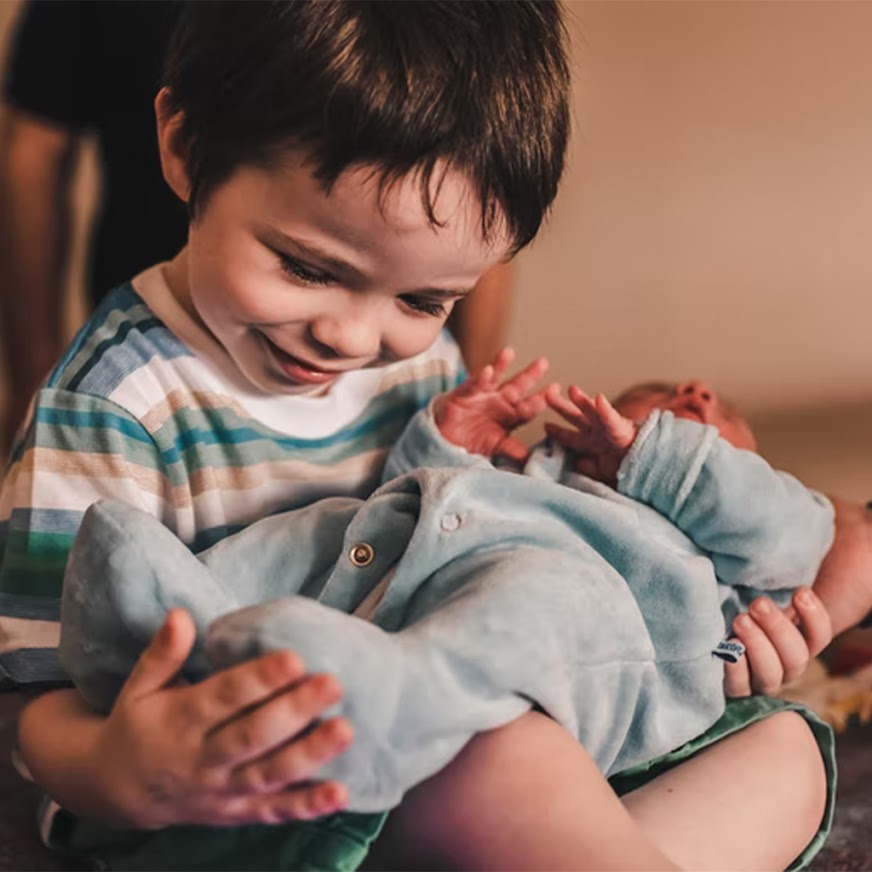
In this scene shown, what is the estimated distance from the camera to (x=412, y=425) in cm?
90

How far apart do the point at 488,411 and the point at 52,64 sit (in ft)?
2.64

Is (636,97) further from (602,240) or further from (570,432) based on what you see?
(570,432)

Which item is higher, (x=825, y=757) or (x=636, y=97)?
(x=636, y=97)

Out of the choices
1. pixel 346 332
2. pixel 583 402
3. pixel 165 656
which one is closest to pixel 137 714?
pixel 165 656

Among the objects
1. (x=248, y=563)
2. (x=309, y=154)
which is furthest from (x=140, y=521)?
(x=309, y=154)

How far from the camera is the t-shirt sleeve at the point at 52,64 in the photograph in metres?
1.38

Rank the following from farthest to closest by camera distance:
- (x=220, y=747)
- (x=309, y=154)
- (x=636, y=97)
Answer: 1. (x=636, y=97)
2. (x=309, y=154)
3. (x=220, y=747)

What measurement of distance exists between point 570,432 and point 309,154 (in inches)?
11.8

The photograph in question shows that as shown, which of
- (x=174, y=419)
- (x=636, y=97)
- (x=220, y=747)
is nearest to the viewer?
(x=220, y=747)

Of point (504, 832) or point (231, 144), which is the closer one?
point (504, 832)

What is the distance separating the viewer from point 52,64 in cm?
141

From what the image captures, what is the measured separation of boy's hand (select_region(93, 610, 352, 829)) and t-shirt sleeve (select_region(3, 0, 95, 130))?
104 centimetres

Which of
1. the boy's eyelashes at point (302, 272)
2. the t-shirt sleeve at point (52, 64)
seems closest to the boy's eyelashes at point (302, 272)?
the boy's eyelashes at point (302, 272)

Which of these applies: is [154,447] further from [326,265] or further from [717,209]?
[717,209]
